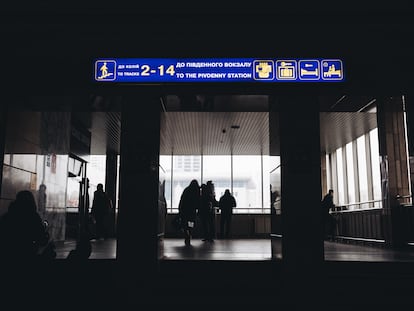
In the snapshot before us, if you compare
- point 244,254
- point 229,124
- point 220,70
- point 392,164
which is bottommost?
point 244,254

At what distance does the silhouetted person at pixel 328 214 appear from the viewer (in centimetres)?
1173

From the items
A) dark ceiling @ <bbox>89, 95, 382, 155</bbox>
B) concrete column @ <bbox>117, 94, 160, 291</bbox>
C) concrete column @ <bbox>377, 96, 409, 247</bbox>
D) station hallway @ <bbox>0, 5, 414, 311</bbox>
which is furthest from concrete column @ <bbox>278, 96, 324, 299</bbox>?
concrete column @ <bbox>377, 96, 409, 247</bbox>

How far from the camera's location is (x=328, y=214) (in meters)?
12.1

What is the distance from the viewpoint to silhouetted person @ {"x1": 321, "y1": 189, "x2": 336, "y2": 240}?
11.7 meters

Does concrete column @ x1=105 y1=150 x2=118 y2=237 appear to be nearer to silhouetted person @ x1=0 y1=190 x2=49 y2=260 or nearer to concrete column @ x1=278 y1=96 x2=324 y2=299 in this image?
silhouetted person @ x1=0 y1=190 x2=49 y2=260

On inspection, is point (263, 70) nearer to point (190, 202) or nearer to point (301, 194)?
point (301, 194)

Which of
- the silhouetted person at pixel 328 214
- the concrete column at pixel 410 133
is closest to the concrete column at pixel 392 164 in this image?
the concrete column at pixel 410 133

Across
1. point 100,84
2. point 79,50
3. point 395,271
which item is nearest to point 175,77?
point 100,84

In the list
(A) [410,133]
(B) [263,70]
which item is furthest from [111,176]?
(B) [263,70]

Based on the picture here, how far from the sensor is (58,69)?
206 inches

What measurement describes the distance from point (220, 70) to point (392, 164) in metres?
6.01

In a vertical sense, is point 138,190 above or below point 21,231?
above

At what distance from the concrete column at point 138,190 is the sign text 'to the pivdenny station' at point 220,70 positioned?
63cm

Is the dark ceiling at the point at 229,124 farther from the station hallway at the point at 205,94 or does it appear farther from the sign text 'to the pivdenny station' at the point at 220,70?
the sign text 'to the pivdenny station' at the point at 220,70
